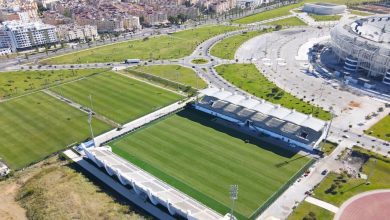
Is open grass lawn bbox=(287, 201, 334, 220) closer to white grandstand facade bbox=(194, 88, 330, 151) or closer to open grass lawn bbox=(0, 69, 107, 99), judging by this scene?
white grandstand facade bbox=(194, 88, 330, 151)

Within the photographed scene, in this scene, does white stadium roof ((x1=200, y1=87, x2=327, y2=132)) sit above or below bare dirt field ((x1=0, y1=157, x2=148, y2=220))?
above

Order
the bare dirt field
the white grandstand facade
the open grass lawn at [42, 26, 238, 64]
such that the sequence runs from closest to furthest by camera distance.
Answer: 1. the bare dirt field
2. the white grandstand facade
3. the open grass lawn at [42, 26, 238, 64]

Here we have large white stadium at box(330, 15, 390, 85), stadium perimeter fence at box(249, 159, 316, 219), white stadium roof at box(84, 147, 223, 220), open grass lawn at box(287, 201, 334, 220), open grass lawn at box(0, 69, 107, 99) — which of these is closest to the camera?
white stadium roof at box(84, 147, 223, 220)

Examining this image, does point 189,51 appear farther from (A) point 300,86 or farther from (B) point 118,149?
(B) point 118,149

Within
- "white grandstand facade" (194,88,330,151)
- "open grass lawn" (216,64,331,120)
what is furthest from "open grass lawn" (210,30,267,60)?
"white grandstand facade" (194,88,330,151)

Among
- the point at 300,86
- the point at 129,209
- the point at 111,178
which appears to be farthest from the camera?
the point at 300,86

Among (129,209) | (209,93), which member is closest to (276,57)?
(209,93)
